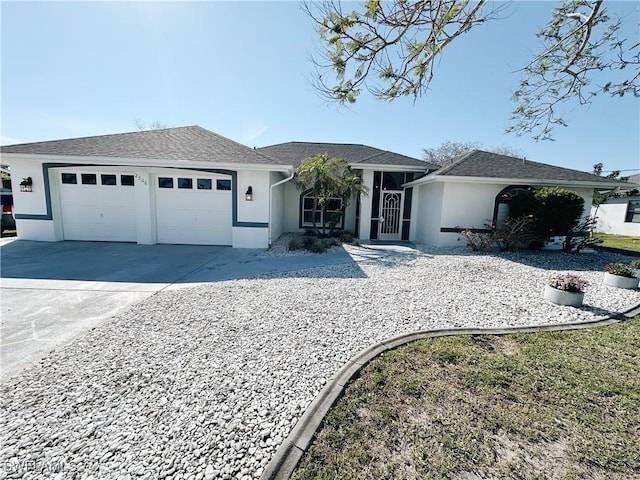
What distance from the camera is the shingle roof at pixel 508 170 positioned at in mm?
10789

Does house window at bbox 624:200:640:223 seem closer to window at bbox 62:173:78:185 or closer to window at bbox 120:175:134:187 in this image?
window at bbox 120:175:134:187

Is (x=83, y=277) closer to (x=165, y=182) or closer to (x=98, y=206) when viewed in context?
(x=165, y=182)

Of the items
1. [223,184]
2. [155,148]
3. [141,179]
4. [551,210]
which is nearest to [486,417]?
[223,184]

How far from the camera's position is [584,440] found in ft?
7.15

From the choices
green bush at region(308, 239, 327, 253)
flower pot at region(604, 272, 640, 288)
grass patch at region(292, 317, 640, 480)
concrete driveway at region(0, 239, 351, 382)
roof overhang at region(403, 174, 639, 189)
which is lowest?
concrete driveway at region(0, 239, 351, 382)

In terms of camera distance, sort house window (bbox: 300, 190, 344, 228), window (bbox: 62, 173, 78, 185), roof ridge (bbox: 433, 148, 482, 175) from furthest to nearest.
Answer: house window (bbox: 300, 190, 344, 228) → roof ridge (bbox: 433, 148, 482, 175) → window (bbox: 62, 173, 78, 185)

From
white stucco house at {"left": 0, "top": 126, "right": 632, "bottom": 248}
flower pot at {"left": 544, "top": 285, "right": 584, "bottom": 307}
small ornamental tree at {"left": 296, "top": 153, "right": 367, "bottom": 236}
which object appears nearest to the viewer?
flower pot at {"left": 544, "top": 285, "right": 584, "bottom": 307}

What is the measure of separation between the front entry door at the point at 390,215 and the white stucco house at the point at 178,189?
2.03 m

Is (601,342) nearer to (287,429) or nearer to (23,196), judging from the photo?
(287,429)

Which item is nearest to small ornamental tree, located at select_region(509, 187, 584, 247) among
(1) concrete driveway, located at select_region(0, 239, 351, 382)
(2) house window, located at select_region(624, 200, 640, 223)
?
(1) concrete driveway, located at select_region(0, 239, 351, 382)

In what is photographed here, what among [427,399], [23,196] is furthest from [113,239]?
[427,399]

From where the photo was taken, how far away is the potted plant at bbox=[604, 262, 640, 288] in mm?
6125

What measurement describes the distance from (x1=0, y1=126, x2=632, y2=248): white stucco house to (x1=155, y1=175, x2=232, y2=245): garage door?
0.12 feet

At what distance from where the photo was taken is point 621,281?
244 inches
